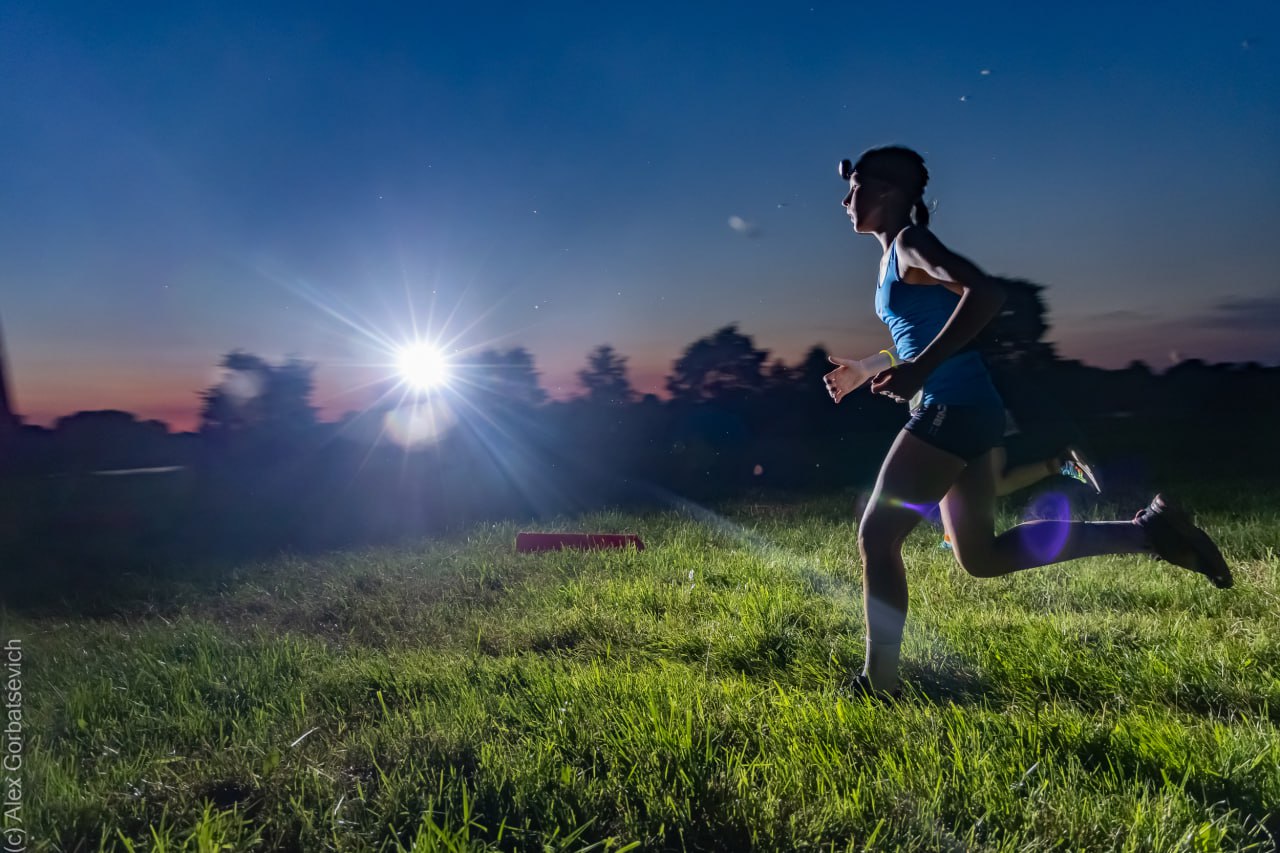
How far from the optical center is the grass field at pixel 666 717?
7.09 ft

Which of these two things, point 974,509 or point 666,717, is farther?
point 974,509

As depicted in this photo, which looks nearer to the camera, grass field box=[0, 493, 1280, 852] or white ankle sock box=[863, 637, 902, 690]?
grass field box=[0, 493, 1280, 852]

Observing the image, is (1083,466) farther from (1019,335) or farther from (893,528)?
(1019,335)

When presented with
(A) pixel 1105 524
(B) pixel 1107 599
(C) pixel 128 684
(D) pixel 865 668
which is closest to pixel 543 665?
(D) pixel 865 668

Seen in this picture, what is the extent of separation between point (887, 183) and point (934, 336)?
0.66 m

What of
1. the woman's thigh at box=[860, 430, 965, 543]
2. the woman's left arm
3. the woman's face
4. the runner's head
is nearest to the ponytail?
the runner's head

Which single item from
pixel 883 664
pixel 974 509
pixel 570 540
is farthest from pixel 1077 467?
pixel 570 540

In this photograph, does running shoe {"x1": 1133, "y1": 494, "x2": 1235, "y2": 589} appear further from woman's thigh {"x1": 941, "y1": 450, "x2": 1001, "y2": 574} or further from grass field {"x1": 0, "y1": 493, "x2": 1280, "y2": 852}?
woman's thigh {"x1": 941, "y1": 450, "x2": 1001, "y2": 574}

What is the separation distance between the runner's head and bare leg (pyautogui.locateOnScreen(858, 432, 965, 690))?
0.92 meters

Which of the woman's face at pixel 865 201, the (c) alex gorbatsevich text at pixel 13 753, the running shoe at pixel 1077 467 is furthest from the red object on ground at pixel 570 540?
the woman's face at pixel 865 201

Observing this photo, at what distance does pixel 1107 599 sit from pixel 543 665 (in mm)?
3141

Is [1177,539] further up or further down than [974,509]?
further down

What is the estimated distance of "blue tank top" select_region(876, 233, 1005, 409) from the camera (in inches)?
127

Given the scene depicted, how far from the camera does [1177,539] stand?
11.6ft
